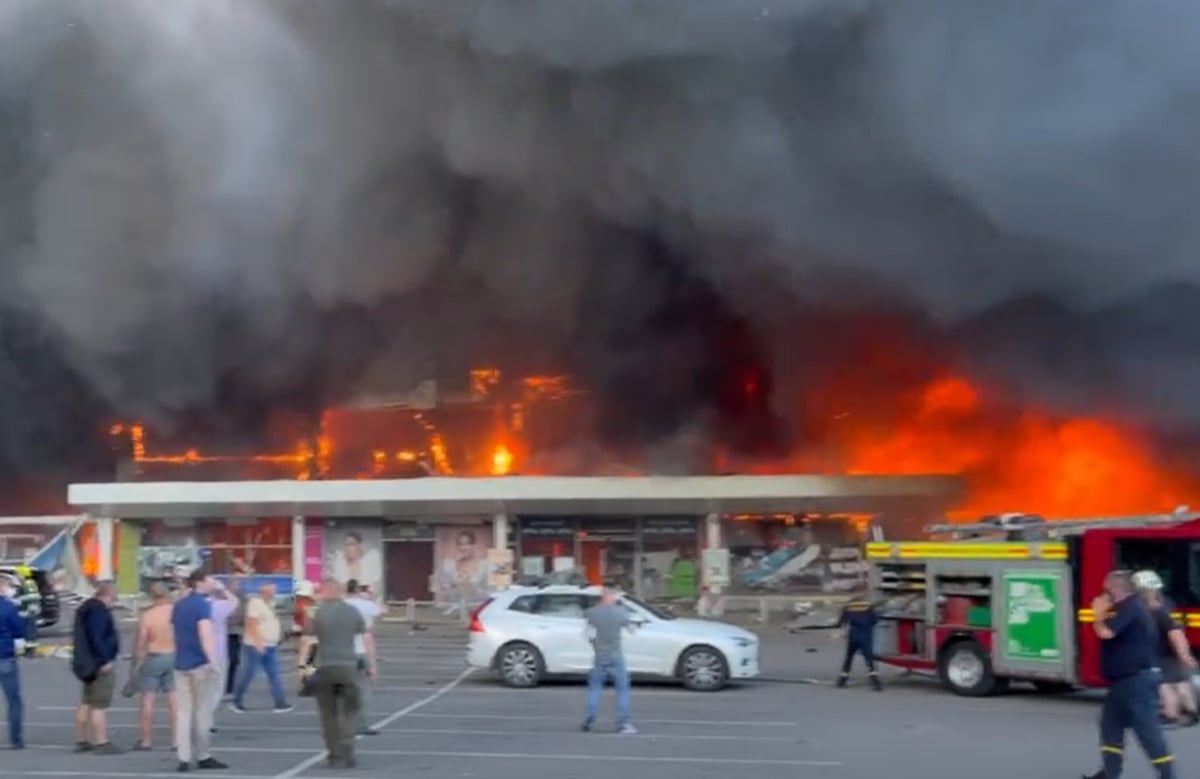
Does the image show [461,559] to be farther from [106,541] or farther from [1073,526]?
[1073,526]

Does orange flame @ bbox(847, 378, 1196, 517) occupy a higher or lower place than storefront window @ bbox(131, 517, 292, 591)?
higher

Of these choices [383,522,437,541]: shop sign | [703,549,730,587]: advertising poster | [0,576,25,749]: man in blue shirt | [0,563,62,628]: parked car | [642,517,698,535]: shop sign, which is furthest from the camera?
[383,522,437,541]: shop sign

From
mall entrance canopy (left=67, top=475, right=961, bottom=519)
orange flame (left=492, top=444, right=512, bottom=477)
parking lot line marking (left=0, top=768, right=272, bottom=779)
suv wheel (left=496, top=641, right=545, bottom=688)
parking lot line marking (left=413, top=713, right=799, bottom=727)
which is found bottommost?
parking lot line marking (left=413, top=713, right=799, bottom=727)

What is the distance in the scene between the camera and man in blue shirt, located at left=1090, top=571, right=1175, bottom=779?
919 centimetres

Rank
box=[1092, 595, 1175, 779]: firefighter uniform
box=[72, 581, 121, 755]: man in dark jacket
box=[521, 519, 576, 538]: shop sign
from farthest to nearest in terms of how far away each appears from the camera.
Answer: box=[521, 519, 576, 538]: shop sign < box=[72, 581, 121, 755]: man in dark jacket < box=[1092, 595, 1175, 779]: firefighter uniform

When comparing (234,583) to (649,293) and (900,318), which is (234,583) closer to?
(900,318)

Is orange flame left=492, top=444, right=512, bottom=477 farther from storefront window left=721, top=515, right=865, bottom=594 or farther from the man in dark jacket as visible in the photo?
the man in dark jacket

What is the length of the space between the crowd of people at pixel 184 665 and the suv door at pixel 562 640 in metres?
4.22

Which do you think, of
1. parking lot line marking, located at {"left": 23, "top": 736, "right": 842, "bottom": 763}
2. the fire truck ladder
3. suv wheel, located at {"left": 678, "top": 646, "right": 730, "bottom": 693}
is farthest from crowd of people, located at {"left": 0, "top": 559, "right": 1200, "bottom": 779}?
the fire truck ladder

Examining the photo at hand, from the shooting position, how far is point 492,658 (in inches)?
672

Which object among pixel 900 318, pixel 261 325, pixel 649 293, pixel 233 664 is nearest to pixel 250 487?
pixel 261 325

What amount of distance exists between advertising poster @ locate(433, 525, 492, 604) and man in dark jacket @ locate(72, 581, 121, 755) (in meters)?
19.1

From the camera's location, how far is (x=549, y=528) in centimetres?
3116

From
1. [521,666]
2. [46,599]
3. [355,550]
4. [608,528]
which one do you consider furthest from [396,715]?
[355,550]
